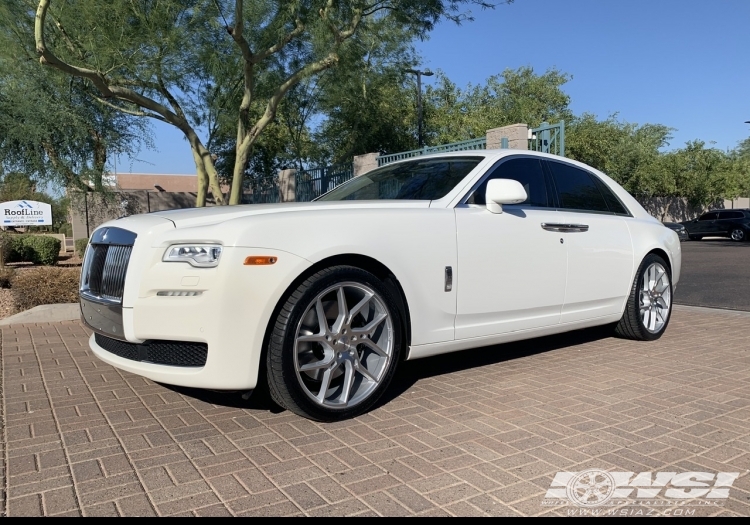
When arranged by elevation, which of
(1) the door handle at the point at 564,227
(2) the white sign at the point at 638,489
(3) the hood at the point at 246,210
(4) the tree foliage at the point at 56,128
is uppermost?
(4) the tree foliage at the point at 56,128

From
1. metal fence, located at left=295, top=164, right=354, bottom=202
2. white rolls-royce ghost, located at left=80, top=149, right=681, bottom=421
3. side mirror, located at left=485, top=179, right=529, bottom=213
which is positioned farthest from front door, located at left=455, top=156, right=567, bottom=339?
metal fence, located at left=295, top=164, right=354, bottom=202

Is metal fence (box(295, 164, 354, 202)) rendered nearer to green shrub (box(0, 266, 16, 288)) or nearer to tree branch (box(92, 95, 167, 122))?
tree branch (box(92, 95, 167, 122))

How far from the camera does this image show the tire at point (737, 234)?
28.7 meters

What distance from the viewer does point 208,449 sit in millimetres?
3250

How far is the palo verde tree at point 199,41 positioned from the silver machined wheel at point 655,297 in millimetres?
7657

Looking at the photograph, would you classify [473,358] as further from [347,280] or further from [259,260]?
[259,260]

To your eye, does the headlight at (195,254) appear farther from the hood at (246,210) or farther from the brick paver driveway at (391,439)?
the brick paver driveway at (391,439)

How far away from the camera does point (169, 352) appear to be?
135 inches

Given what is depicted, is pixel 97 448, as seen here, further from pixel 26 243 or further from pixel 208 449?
pixel 26 243

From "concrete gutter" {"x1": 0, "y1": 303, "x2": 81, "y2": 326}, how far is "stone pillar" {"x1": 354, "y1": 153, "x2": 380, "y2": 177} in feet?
21.6

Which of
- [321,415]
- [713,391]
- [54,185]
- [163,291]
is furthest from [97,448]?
[54,185]

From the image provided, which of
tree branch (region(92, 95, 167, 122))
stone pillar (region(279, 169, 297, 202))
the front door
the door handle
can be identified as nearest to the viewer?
the front door

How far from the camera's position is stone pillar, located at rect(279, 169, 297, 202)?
15.2 meters

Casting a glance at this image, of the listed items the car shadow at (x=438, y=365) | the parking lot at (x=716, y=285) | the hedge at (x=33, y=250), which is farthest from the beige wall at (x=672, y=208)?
the car shadow at (x=438, y=365)
